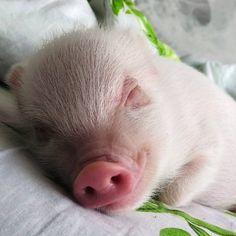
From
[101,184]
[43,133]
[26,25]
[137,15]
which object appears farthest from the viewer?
[137,15]

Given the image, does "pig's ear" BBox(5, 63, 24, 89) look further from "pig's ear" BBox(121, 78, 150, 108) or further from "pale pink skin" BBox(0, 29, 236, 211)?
"pig's ear" BBox(121, 78, 150, 108)

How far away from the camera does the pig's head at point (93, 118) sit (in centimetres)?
86

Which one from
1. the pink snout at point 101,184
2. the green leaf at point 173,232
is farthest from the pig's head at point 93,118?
the green leaf at point 173,232

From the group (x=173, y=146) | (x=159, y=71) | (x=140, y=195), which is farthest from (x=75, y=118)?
(x=159, y=71)

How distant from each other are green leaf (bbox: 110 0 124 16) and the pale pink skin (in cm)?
57

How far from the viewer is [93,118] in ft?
3.15

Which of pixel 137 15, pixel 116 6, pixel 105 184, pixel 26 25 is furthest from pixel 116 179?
pixel 137 15

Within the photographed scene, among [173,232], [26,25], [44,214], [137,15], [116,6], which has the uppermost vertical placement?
[44,214]

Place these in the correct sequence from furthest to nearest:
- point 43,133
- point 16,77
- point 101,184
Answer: point 16,77, point 43,133, point 101,184

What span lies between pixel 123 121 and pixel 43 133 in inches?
8.5

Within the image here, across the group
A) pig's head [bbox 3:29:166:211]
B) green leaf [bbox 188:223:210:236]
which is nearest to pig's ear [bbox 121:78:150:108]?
pig's head [bbox 3:29:166:211]

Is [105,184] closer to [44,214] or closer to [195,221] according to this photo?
[44,214]

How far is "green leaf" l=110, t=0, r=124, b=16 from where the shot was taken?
1931 millimetres

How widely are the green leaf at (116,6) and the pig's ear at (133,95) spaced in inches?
34.7
